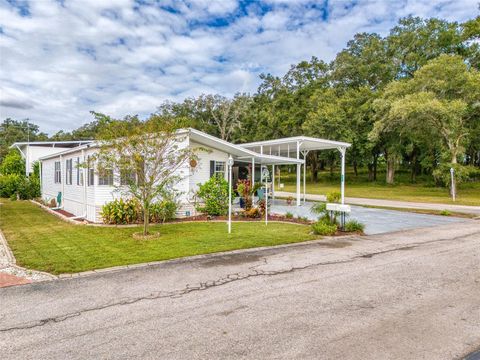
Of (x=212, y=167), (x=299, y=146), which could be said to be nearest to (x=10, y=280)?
(x=212, y=167)

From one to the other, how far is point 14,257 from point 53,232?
2.75 m

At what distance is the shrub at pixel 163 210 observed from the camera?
11.2 m

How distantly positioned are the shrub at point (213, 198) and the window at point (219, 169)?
3.38 feet

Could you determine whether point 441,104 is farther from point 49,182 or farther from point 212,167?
point 49,182

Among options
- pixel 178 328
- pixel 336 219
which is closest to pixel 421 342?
pixel 178 328

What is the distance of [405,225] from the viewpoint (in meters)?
11.7

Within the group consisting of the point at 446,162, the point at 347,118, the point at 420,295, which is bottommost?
the point at 420,295

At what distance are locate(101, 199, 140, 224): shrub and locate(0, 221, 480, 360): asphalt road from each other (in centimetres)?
504

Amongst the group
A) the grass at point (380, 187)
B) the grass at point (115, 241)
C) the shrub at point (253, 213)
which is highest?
the grass at point (380, 187)

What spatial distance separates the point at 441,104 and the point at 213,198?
18.5m

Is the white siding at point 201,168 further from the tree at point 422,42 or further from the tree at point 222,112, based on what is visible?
the tree at point 222,112

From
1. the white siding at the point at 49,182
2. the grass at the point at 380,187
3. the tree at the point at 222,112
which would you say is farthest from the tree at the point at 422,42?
the white siding at the point at 49,182

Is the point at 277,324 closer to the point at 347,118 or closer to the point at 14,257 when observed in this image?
the point at 14,257

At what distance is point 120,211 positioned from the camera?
10.7 m
